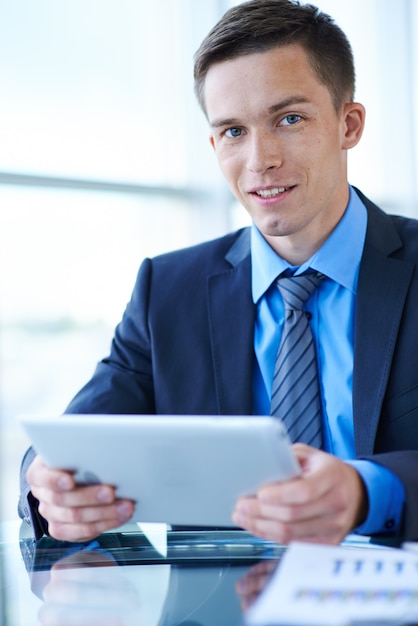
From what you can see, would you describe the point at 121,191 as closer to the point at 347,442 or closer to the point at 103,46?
the point at 103,46

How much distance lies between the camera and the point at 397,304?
5.97ft

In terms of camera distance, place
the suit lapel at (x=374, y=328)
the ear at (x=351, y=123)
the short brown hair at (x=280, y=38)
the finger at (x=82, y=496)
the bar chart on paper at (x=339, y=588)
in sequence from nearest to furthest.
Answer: the bar chart on paper at (x=339, y=588) < the finger at (x=82, y=496) < the suit lapel at (x=374, y=328) < the short brown hair at (x=280, y=38) < the ear at (x=351, y=123)

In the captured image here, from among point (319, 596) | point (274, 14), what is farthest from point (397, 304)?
point (319, 596)

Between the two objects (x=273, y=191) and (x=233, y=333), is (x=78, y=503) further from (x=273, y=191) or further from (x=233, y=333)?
(x=273, y=191)

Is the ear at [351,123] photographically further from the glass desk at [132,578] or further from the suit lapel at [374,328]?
the glass desk at [132,578]

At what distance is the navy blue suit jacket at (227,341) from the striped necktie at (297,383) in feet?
0.27

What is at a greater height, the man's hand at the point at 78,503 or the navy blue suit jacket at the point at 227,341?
the navy blue suit jacket at the point at 227,341

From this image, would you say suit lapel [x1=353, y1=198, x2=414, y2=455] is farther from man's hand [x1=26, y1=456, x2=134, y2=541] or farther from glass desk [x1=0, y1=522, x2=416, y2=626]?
man's hand [x1=26, y1=456, x2=134, y2=541]

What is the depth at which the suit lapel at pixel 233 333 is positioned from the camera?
187 centimetres

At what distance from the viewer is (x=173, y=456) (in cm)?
107

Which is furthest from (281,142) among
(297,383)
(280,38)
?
(297,383)

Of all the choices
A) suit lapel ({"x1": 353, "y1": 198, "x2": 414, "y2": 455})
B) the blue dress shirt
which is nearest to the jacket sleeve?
the blue dress shirt

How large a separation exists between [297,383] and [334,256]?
319 millimetres

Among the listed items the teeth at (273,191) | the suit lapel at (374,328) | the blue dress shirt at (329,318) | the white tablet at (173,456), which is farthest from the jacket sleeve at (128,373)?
the white tablet at (173,456)
